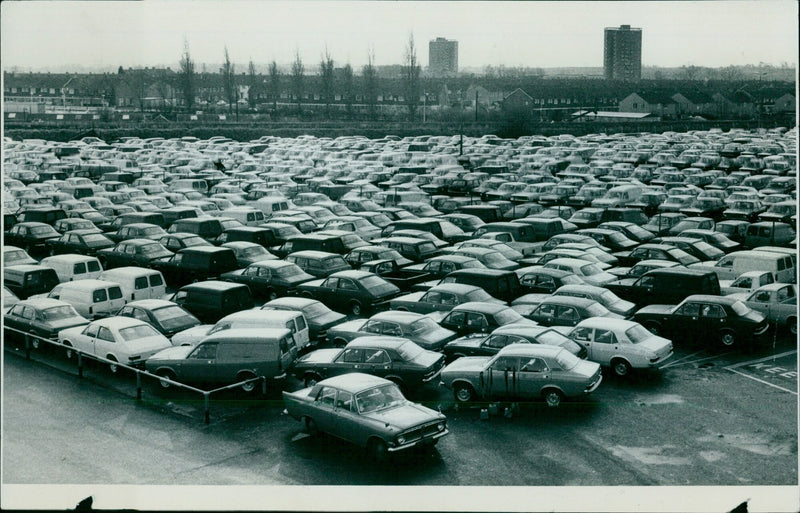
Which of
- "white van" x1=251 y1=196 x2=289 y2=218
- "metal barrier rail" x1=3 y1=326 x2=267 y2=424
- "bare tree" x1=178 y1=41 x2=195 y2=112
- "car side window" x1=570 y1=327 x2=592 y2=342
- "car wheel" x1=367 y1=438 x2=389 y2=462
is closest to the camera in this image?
"car wheel" x1=367 y1=438 x2=389 y2=462

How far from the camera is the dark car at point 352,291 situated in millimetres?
20875

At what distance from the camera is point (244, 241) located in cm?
2633

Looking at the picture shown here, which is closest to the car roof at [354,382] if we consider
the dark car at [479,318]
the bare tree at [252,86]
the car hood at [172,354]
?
the car hood at [172,354]

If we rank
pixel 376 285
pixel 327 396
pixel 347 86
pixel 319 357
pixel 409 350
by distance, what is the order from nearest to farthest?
pixel 327 396 < pixel 409 350 < pixel 319 357 < pixel 376 285 < pixel 347 86

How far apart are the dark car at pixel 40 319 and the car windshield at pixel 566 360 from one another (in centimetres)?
1066

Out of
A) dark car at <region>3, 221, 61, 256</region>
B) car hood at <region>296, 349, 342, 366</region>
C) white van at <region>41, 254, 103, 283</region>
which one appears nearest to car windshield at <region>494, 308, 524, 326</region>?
car hood at <region>296, 349, 342, 366</region>

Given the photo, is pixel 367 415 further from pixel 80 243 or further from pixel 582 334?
pixel 80 243

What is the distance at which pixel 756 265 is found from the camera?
74.0 feet

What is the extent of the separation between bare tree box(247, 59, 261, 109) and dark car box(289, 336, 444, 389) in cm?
8516

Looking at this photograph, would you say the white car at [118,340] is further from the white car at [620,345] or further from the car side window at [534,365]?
the white car at [620,345]

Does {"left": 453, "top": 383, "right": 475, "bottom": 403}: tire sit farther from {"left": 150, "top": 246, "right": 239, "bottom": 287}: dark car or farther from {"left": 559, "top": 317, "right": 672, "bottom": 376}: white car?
{"left": 150, "top": 246, "right": 239, "bottom": 287}: dark car

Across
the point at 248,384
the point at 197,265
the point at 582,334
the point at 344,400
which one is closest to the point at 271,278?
the point at 197,265

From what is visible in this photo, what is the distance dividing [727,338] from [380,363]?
8.38 meters

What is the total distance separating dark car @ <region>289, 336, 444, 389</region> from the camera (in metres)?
15.1
